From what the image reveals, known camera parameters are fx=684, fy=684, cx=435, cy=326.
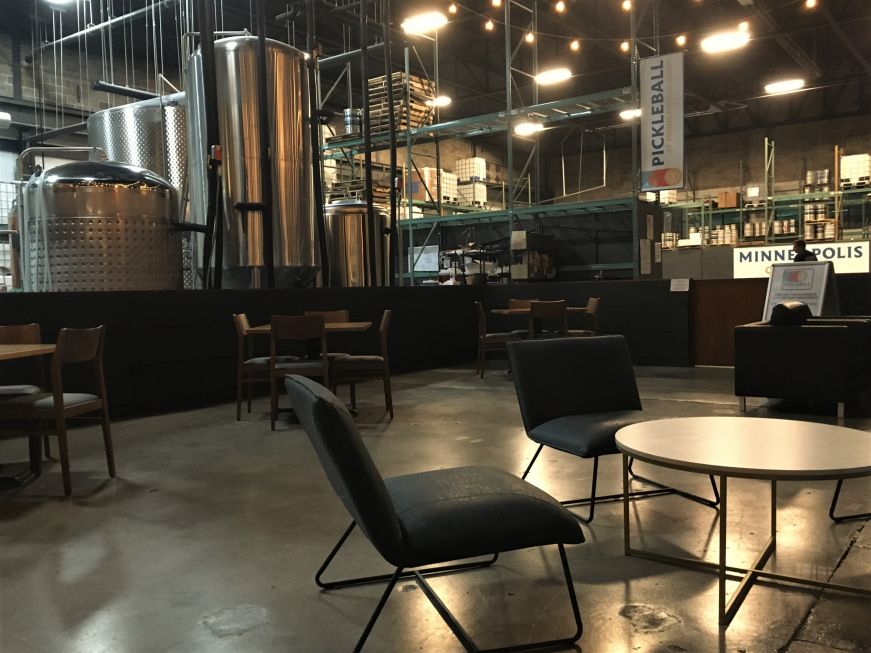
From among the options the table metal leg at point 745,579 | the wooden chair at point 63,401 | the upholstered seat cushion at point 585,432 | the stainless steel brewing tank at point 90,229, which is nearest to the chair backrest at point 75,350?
the wooden chair at point 63,401

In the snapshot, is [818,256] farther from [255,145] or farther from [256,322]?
[256,322]

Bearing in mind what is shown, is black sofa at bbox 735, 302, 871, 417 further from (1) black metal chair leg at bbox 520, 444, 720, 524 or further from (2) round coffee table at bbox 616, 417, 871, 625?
(2) round coffee table at bbox 616, 417, 871, 625

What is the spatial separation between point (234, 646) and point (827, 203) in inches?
629

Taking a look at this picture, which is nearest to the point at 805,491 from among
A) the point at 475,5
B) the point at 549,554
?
the point at 549,554

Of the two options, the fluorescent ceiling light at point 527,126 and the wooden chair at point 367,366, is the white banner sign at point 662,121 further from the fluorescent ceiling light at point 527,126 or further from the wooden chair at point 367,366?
the wooden chair at point 367,366

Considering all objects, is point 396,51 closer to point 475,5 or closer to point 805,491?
point 475,5

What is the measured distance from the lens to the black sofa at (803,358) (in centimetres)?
488

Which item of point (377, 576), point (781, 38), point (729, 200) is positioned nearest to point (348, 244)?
point (377, 576)

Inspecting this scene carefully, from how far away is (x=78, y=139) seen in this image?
13188 mm

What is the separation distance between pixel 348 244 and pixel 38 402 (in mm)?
6194

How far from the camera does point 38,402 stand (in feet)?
11.5

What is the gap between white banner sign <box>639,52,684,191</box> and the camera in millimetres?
8672

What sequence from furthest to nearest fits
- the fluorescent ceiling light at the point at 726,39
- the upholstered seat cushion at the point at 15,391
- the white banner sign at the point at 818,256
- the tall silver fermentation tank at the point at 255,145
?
the white banner sign at the point at 818,256 → the fluorescent ceiling light at the point at 726,39 → the tall silver fermentation tank at the point at 255,145 → the upholstered seat cushion at the point at 15,391

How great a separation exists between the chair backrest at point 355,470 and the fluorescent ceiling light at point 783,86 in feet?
47.3
